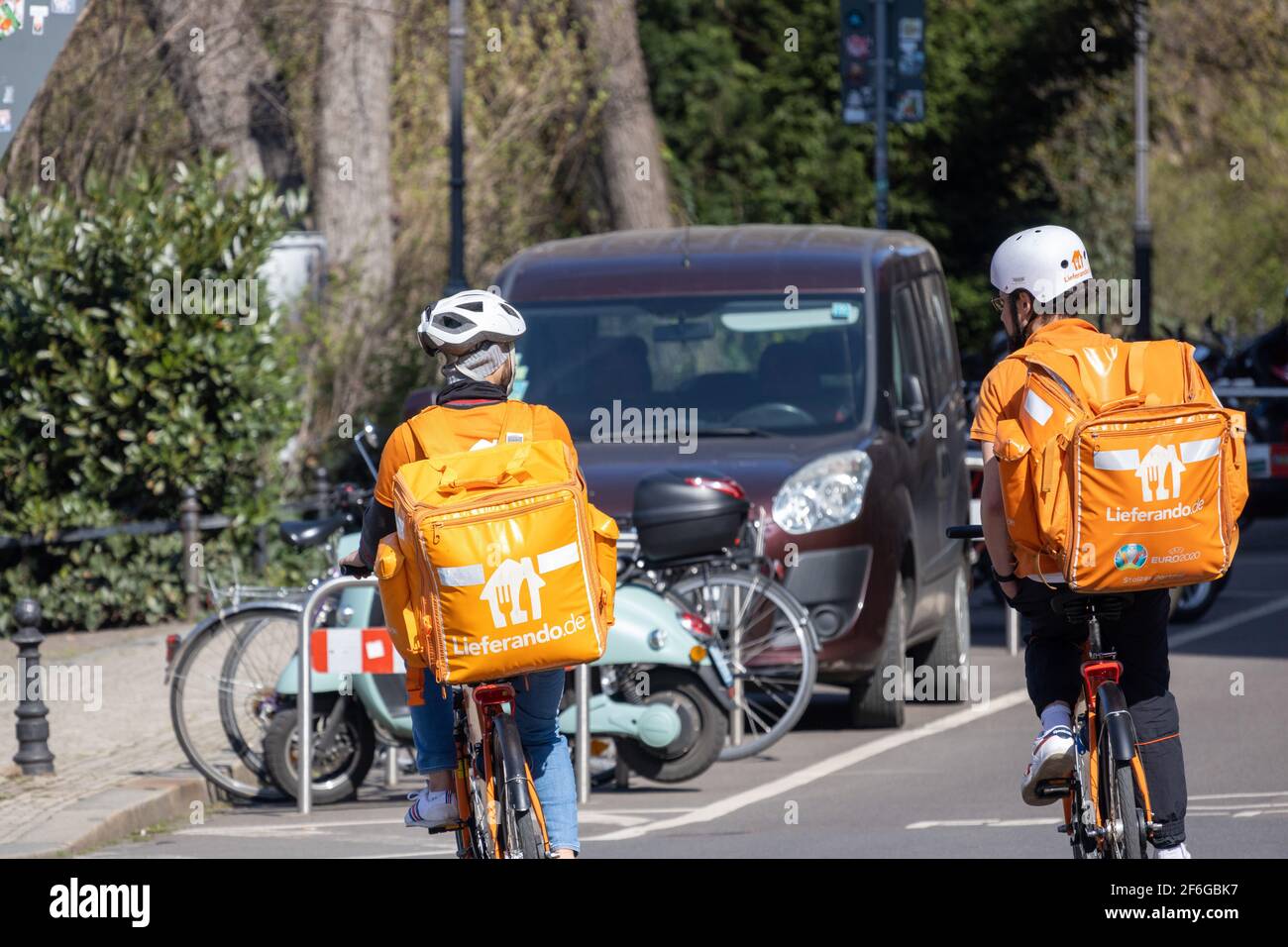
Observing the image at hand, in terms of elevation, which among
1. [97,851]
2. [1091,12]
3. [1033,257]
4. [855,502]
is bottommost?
[97,851]

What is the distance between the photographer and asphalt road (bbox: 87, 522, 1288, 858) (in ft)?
25.7

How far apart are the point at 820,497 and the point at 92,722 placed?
358 cm

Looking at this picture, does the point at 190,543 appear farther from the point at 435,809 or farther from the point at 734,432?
the point at 435,809

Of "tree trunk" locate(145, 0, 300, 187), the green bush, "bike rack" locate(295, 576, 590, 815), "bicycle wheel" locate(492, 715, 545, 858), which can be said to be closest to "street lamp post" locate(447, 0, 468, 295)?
"tree trunk" locate(145, 0, 300, 187)

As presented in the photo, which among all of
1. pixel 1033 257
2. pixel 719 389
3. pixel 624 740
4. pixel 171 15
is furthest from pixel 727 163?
pixel 1033 257

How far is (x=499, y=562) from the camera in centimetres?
547

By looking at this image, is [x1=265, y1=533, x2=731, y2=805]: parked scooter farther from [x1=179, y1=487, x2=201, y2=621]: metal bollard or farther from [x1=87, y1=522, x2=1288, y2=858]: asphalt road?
[x1=179, y1=487, x2=201, y2=621]: metal bollard

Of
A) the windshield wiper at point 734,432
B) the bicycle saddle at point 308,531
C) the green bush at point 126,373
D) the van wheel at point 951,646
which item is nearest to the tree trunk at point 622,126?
the green bush at point 126,373

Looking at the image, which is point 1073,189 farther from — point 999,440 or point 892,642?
point 999,440

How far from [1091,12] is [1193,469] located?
2461 cm

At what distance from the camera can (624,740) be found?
9.30 meters

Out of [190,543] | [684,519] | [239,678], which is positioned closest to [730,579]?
[684,519]

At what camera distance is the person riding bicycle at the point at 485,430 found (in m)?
5.82

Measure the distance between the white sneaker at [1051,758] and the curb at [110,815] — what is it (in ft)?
12.0
